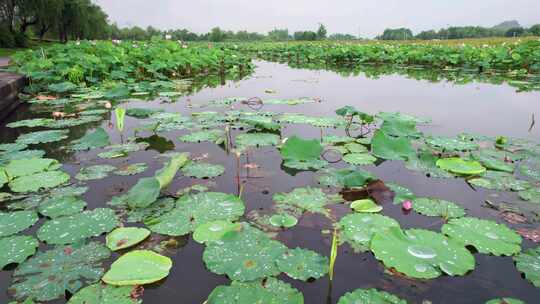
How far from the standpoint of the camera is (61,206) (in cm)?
168

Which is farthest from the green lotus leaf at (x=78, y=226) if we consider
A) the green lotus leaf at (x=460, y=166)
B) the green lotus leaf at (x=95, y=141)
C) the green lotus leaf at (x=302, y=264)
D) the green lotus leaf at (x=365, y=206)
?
the green lotus leaf at (x=460, y=166)

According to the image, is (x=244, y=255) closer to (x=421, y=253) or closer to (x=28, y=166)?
(x=421, y=253)

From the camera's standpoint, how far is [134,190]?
66.4 inches

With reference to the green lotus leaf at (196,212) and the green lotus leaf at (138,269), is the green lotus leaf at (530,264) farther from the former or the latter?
the green lotus leaf at (138,269)

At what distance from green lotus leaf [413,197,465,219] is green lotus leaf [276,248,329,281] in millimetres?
710

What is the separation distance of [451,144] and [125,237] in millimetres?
2400

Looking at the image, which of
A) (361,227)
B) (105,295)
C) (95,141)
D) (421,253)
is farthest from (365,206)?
(95,141)

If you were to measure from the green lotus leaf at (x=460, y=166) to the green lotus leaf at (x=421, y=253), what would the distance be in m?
0.90

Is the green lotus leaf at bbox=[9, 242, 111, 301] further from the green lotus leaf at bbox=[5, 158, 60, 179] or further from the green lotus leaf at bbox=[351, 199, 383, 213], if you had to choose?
the green lotus leaf at bbox=[351, 199, 383, 213]

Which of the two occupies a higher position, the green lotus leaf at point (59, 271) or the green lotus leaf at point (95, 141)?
the green lotus leaf at point (95, 141)

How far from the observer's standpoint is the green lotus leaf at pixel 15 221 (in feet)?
→ 4.84

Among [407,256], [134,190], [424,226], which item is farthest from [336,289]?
[134,190]

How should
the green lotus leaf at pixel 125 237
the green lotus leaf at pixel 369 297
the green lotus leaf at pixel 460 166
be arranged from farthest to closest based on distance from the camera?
1. the green lotus leaf at pixel 460 166
2. the green lotus leaf at pixel 125 237
3. the green lotus leaf at pixel 369 297

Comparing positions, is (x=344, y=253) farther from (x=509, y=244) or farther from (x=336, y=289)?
(x=509, y=244)
